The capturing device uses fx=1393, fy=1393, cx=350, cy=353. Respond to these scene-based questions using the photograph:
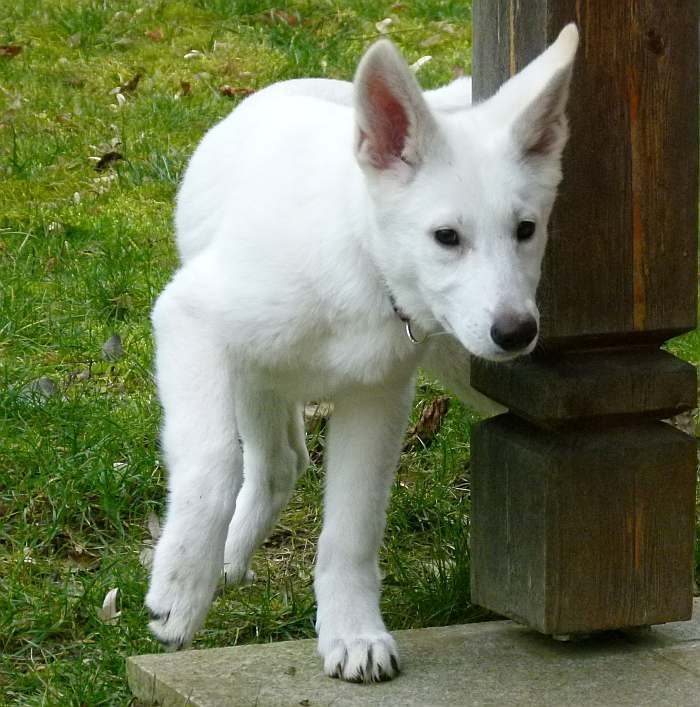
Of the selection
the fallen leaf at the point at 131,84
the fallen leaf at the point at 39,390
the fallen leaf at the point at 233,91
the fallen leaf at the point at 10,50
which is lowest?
the fallen leaf at the point at 39,390

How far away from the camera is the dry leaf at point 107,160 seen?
21.0ft

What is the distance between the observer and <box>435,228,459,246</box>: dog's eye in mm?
2807

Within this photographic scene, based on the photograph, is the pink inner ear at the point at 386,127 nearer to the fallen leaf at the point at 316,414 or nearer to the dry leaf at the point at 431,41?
the fallen leaf at the point at 316,414

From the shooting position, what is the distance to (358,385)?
3.21m

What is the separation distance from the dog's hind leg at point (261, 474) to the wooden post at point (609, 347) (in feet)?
3.20

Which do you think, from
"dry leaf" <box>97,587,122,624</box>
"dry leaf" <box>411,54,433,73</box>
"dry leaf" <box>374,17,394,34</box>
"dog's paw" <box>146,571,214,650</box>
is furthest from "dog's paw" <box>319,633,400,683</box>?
"dry leaf" <box>374,17,394,34</box>

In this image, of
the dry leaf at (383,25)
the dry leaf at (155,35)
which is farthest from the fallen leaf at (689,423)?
the dry leaf at (155,35)

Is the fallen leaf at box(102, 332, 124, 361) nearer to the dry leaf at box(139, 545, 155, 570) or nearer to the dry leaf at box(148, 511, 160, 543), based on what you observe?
the dry leaf at box(148, 511, 160, 543)

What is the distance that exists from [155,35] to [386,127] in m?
5.33

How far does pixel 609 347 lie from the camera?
295 cm

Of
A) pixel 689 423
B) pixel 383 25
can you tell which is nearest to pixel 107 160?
pixel 383 25

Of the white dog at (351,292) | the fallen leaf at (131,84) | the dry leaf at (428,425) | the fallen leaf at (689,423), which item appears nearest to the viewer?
the white dog at (351,292)

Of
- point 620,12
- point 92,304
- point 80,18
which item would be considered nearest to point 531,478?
point 620,12

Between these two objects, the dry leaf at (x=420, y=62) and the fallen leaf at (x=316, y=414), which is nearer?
the fallen leaf at (x=316, y=414)
